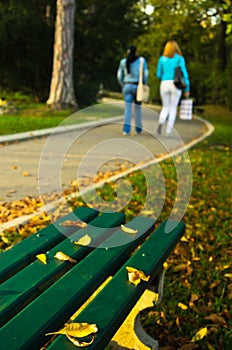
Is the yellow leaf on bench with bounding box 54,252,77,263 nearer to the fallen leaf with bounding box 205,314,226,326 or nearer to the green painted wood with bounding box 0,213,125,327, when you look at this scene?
the green painted wood with bounding box 0,213,125,327

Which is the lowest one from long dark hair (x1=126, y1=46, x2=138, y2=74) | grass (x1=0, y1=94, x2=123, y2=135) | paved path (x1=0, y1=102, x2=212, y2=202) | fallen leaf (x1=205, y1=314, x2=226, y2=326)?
fallen leaf (x1=205, y1=314, x2=226, y2=326)

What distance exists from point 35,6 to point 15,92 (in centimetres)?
373

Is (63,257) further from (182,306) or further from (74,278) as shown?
(182,306)

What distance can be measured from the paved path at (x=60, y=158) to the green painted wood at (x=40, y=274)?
1.57m

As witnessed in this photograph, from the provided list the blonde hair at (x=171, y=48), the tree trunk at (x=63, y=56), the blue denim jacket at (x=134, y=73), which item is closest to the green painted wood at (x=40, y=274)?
the blue denim jacket at (x=134, y=73)

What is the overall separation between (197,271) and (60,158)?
441cm

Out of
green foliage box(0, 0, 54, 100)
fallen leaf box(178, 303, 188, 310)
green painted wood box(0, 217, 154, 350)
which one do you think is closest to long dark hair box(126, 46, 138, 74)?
green foliage box(0, 0, 54, 100)

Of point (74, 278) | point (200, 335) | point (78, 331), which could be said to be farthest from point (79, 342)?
point (200, 335)

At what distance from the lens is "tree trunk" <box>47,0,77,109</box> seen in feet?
45.1

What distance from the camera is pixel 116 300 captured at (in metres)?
1.75

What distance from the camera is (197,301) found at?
3.19 meters

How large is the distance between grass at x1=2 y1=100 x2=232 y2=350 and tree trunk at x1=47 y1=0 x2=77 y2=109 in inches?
334

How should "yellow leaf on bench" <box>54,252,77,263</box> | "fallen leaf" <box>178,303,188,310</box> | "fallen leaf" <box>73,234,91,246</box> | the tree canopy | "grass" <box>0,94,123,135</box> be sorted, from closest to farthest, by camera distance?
"yellow leaf on bench" <box>54,252,77,263</box> < "fallen leaf" <box>73,234,91,246</box> < "fallen leaf" <box>178,303,188,310</box> < "grass" <box>0,94,123,135</box> < the tree canopy

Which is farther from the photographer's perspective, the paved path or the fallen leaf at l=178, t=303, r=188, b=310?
the paved path
